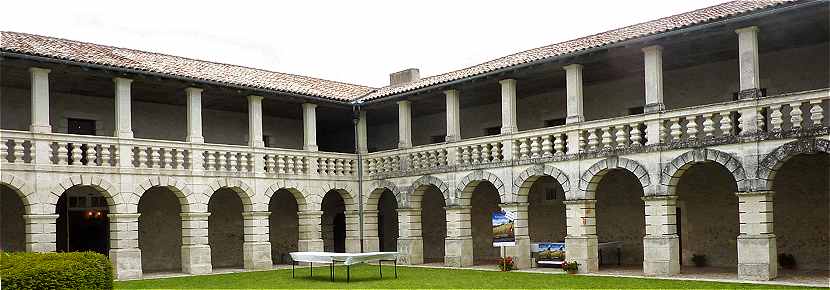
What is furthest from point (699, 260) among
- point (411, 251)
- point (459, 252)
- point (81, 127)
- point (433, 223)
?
point (81, 127)

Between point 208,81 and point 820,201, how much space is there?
14990mm

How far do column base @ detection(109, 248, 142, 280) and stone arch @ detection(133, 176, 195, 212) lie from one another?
4.60 ft

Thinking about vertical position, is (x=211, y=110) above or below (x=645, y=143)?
above

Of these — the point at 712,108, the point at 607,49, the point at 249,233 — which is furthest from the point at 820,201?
the point at 249,233

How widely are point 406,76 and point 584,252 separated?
1196 centimetres

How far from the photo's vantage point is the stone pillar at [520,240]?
20.3 m

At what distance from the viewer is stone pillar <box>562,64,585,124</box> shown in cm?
1881

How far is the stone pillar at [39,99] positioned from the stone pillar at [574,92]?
39.2ft

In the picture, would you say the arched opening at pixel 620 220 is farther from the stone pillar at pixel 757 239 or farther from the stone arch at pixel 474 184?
the stone pillar at pixel 757 239

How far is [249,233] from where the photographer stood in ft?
71.4

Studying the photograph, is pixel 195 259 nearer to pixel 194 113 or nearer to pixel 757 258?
pixel 194 113

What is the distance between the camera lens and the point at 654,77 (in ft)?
57.1

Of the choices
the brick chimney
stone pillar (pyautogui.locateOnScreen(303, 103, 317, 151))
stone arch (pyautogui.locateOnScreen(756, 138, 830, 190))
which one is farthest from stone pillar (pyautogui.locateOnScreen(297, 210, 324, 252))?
stone arch (pyautogui.locateOnScreen(756, 138, 830, 190))

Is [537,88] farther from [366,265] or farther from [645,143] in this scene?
[366,265]
